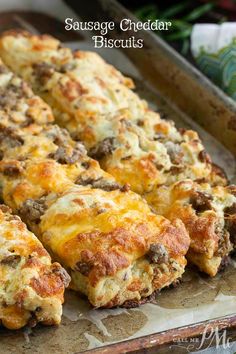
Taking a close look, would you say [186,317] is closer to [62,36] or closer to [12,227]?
[12,227]

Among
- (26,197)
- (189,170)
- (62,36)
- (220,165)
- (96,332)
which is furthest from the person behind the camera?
(62,36)

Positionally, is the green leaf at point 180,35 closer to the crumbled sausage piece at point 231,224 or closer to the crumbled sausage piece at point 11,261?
the crumbled sausage piece at point 231,224

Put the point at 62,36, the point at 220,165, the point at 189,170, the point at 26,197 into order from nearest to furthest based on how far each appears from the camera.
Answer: the point at 26,197 → the point at 189,170 → the point at 220,165 → the point at 62,36

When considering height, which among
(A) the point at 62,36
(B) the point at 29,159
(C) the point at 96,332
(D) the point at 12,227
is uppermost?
(A) the point at 62,36

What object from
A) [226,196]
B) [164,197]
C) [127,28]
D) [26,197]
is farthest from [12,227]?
[127,28]

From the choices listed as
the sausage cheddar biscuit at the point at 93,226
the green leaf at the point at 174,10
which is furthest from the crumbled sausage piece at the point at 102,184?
the green leaf at the point at 174,10

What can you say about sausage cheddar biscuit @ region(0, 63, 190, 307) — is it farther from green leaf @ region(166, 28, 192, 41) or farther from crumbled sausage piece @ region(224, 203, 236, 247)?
green leaf @ region(166, 28, 192, 41)

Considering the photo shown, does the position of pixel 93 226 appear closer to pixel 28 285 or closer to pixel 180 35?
pixel 28 285
